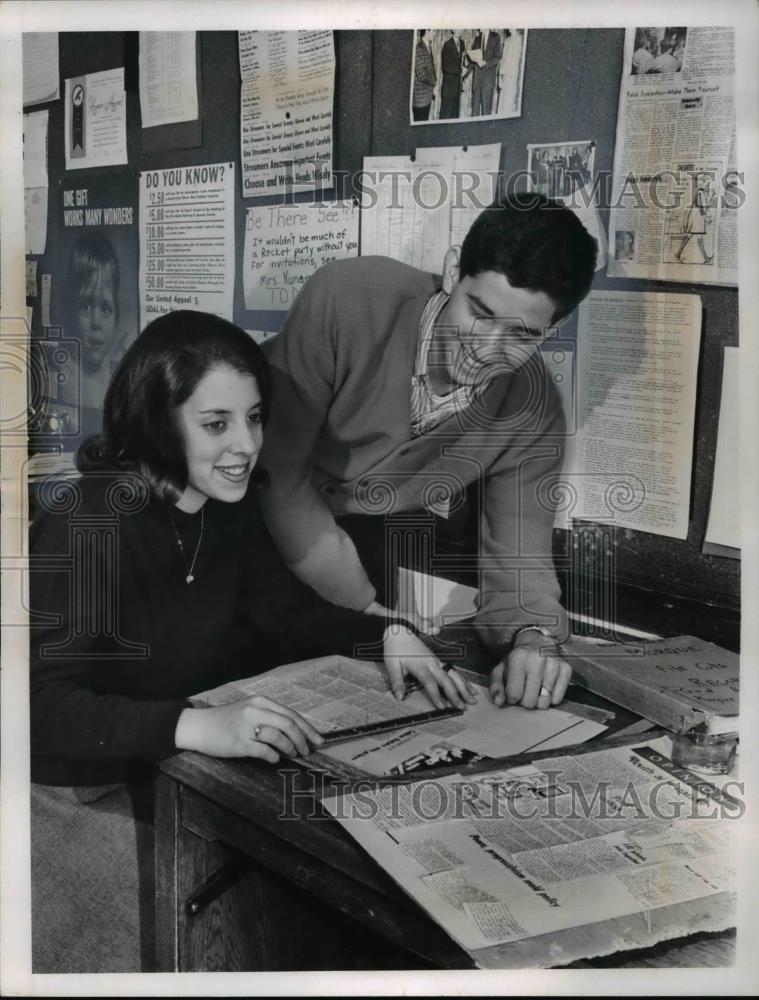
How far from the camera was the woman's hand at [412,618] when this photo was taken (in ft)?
3.79

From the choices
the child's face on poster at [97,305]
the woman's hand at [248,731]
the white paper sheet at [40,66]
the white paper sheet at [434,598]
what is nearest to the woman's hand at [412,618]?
the white paper sheet at [434,598]

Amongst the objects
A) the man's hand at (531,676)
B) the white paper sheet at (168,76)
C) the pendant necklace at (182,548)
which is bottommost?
the man's hand at (531,676)

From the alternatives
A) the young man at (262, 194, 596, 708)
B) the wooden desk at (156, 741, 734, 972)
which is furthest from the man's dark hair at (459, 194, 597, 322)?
the wooden desk at (156, 741, 734, 972)

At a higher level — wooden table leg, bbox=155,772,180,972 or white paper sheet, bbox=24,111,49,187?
white paper sheet, bbox=24,111,49,187

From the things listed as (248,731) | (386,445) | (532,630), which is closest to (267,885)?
(248,731)

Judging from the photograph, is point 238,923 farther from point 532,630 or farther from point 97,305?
point 97,305

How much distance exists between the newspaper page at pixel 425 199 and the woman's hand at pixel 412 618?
40cm

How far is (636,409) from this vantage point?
1129 mm

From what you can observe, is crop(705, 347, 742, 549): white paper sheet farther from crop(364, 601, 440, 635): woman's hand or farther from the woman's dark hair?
the woman's dark hair

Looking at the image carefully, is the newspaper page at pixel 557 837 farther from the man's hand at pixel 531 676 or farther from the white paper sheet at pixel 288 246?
the white paper sheet at pixel 288 246

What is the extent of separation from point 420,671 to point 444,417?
298 millimetres

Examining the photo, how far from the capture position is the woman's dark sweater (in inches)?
44.8

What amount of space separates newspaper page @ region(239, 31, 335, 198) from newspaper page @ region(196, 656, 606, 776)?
0.57 meters

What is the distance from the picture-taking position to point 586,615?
1.15 m
